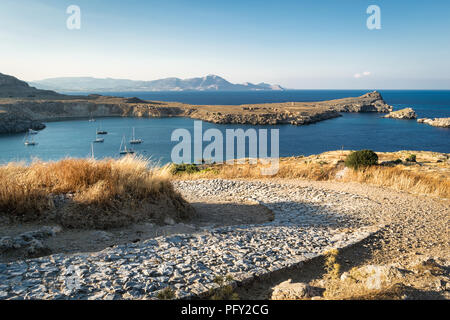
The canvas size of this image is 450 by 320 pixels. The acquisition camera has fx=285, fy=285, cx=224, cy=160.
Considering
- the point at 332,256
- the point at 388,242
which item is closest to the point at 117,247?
the point at 332,256

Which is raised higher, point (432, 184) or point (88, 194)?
point (88, 194)

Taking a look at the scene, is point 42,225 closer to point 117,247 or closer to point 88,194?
point 88,194

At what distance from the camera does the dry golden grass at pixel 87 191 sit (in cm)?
699

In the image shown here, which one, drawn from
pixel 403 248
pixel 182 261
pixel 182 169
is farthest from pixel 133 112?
pixel 403 248

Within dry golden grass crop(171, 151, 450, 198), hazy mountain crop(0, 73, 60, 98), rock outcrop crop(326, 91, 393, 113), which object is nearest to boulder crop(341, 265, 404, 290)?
dry golden grass crop(171, 151, 450, 198)

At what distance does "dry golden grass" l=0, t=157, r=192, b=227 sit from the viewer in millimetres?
6992

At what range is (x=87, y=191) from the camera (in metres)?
7.57

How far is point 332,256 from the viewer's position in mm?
6059

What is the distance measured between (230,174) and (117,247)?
11.8m

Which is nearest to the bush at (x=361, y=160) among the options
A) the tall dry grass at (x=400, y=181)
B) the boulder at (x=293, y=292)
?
the tall dry grass at (x=400, y=181)

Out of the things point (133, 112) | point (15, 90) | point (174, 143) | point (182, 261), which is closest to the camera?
point (182, 261)

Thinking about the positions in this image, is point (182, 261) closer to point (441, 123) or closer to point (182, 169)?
point (182, 169)

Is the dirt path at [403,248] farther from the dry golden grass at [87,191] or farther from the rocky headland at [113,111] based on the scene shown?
the rocky headland at [113,111]

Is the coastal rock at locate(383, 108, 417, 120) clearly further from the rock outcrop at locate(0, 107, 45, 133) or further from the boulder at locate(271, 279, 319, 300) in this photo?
the rock outcrop at locate(0, 107, 45, 133)
